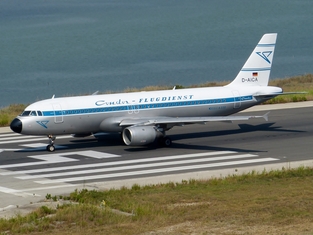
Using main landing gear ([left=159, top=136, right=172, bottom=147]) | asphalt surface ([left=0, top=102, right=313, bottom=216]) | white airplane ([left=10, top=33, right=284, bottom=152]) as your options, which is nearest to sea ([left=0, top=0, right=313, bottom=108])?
asphalt surface ([left=0, top=102, right=313, bottom=216])

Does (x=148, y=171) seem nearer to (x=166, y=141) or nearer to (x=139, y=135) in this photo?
(x=139, y=135)

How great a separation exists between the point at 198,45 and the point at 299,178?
3328 inches

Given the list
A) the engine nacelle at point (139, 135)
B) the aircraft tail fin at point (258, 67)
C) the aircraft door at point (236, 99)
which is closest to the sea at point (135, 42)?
the aircraft tail fin at point (258, 67)

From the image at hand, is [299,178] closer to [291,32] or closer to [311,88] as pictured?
[311,88]

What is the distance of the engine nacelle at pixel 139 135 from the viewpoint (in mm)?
34094

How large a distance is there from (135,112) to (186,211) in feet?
49.4

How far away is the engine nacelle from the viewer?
3409cm

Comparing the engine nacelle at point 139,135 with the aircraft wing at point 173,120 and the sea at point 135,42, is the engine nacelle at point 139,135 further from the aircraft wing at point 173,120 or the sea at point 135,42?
the sea at point 135,42

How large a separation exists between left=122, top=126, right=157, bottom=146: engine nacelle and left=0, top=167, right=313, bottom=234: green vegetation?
24.6ft

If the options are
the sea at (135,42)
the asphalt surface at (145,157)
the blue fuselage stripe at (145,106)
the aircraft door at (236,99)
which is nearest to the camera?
the asphalt surface at (145,157)

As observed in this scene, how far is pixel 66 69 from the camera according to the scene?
3674 inches

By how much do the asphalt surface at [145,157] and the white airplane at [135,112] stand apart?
1082 millimetres

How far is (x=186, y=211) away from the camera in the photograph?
2183 cm

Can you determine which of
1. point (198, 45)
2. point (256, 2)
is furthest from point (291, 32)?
point (256, 2)
